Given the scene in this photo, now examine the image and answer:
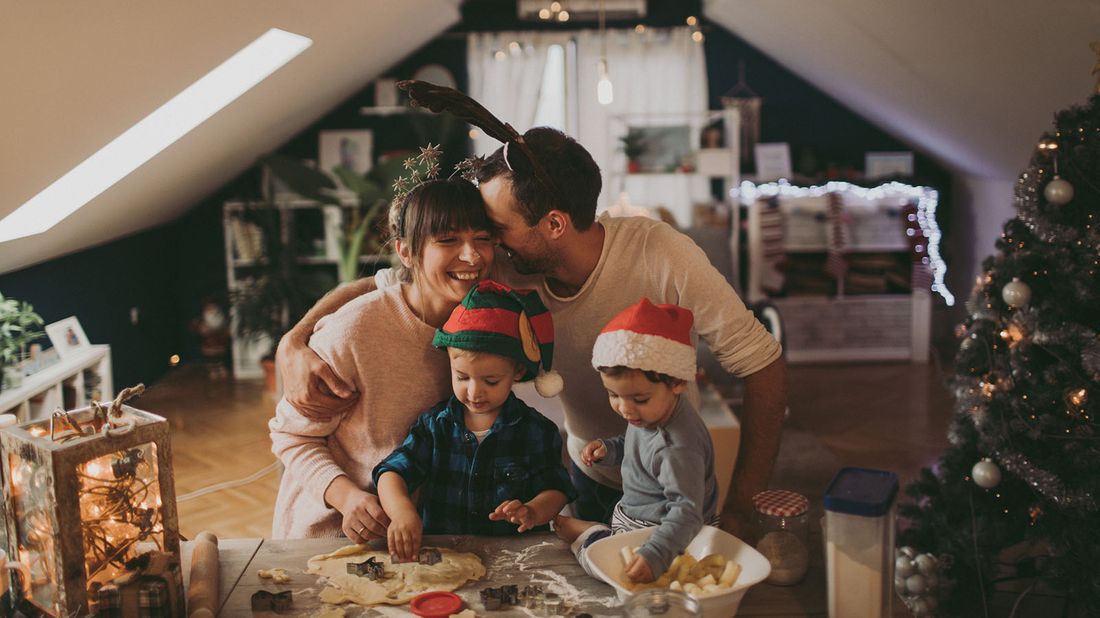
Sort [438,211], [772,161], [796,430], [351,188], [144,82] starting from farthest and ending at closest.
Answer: [772,161] < [351,188] < [796,430] < [144,82] < [438,211]

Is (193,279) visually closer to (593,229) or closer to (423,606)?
(593,229)

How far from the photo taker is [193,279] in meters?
6.79

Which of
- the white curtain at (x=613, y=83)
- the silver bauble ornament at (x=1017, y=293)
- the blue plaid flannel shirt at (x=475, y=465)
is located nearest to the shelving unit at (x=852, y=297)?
the white curtain at (x=613, y=83)

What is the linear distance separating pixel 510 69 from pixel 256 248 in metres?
2.30

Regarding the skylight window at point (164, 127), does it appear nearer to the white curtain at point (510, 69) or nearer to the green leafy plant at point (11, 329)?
the green leafy plant at point (11, 329)

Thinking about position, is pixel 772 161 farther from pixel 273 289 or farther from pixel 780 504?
pixel 780 504

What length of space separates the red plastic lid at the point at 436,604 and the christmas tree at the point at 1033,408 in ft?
5.55

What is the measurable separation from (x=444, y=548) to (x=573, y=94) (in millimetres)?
5821

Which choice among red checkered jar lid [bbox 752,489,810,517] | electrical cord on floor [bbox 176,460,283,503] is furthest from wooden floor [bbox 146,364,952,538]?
red checkered jar lid [bbox 752,489,810,517]

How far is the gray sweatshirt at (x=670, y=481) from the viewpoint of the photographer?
1340 millimetres

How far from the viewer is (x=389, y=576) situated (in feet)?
4.66

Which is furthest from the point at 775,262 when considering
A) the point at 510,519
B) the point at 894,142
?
the point at 510,519

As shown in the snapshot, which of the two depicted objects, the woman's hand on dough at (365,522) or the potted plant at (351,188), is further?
the potted plant at (351,188)

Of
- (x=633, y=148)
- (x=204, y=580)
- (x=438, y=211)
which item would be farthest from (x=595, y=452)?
(x=633, y=148)
